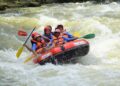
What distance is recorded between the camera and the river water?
805 centimetres

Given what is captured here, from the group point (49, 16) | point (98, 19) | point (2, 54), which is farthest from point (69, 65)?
point (49, 16)

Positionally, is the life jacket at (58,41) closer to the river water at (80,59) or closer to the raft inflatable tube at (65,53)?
the raft inflatable tube at (65,53)

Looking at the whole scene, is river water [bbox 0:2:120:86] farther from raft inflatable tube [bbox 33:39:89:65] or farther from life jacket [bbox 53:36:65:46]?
life jacket [bbox 53:36:65:46]

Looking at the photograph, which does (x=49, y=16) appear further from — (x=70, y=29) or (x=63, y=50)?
(x=63, y=50)

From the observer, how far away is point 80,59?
31.6 ft

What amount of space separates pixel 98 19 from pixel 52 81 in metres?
6.66

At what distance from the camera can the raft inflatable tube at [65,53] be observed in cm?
896

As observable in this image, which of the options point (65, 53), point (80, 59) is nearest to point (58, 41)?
point (65, 53)

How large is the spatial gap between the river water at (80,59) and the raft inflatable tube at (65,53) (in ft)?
0.56

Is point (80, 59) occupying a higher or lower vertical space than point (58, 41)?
lower

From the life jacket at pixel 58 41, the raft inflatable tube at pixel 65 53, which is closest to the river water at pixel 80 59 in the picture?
the raft inflatable tube at pixel 65 53

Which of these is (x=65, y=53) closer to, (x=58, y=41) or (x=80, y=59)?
(x=58, y=41)

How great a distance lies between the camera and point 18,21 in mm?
14641

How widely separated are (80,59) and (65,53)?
0.75 metres
